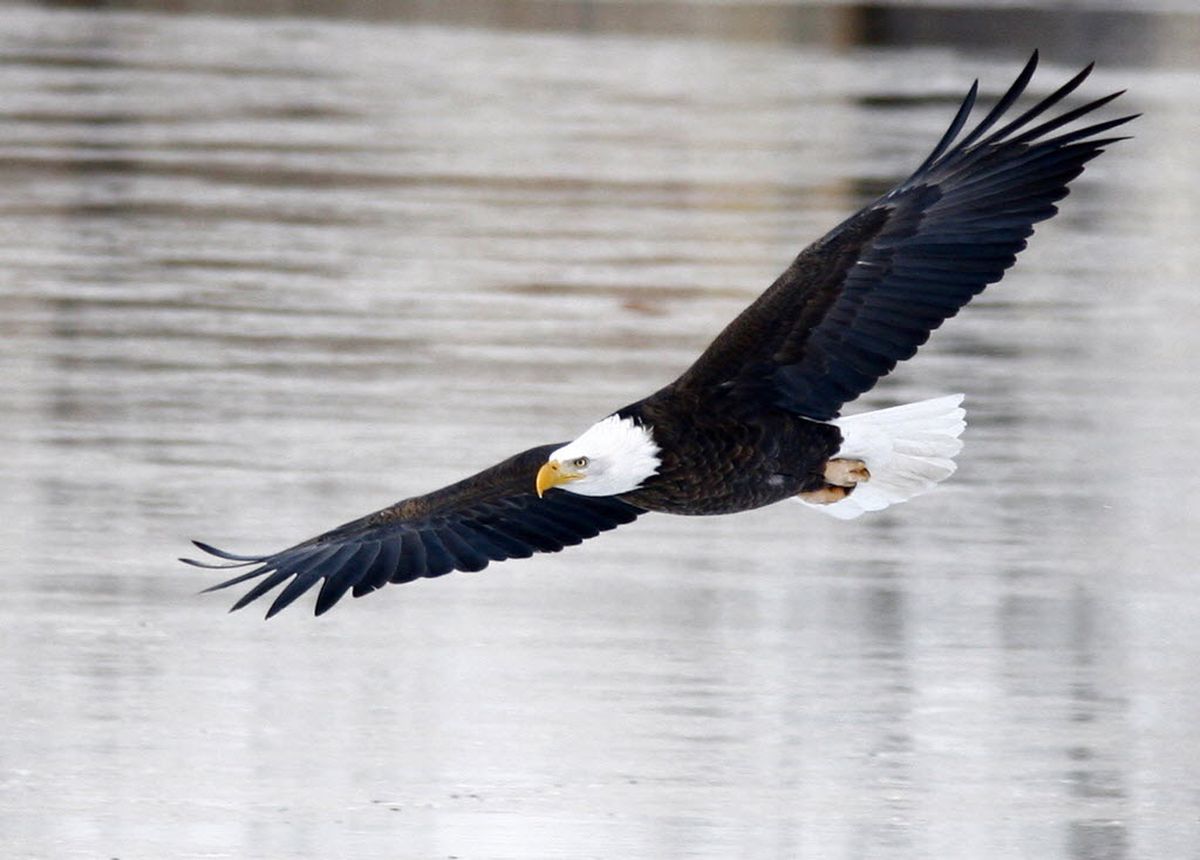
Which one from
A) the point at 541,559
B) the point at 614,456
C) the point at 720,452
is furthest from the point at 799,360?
the point at 541,559

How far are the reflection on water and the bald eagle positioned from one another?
0.39m

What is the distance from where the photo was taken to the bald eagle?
5.50 m

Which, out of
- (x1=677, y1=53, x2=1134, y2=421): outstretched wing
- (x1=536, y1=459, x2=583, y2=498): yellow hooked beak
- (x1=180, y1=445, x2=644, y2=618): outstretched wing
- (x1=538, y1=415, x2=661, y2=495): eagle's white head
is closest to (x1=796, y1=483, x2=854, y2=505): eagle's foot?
(x1=677, y1=53, x2=1134, y2=421): outstretched wing

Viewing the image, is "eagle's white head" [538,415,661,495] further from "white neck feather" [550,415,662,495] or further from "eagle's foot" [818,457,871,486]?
"eagle's foot" [818,457,871,486]

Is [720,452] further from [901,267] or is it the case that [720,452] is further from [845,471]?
[901,267]

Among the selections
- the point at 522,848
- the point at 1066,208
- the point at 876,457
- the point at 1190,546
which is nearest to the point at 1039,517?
the point at 1190,546

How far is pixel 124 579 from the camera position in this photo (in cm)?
656

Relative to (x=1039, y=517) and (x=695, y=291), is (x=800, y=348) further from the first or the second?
(x=695, y=291)

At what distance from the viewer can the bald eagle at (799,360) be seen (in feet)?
18.1

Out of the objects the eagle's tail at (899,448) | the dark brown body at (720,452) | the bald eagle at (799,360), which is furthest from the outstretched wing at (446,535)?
the eagle's tail at (899,448)

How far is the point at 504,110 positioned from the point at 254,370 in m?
7.56

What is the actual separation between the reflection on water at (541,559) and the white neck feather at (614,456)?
562mm

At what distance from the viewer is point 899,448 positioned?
582cm

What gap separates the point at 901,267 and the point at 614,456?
0.83m
